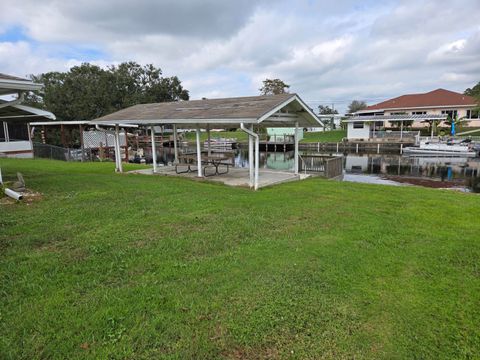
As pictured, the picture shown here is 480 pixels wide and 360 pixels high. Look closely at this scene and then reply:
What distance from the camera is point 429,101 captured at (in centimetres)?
4547

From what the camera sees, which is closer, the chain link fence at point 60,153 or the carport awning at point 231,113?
the carport awning at point 231,113

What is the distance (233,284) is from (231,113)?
300 inches

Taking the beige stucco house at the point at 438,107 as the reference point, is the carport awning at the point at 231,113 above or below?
below

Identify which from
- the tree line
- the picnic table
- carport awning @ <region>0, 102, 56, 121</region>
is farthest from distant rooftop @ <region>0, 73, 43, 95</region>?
the tree line

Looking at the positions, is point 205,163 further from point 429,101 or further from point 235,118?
point 429,101

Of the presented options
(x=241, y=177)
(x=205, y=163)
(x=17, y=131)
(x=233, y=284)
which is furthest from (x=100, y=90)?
(x=233, y=284)

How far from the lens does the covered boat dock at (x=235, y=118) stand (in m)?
10.2

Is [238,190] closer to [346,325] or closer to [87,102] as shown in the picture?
[346,325]

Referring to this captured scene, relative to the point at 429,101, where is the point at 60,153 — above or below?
below

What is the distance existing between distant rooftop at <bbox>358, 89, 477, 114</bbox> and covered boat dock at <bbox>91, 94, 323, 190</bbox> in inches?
1586

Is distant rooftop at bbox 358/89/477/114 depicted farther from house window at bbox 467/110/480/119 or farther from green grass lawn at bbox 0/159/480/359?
green grass lawn at bbox 0/159/480/359

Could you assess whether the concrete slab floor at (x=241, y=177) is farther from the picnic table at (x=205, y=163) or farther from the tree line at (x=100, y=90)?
the tree line at (x=100, y=90)

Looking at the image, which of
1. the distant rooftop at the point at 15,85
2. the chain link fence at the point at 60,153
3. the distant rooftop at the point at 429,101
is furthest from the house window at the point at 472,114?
the distant rooftop at the point at 15,85

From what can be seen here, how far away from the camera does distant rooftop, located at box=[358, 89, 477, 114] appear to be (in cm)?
4428
